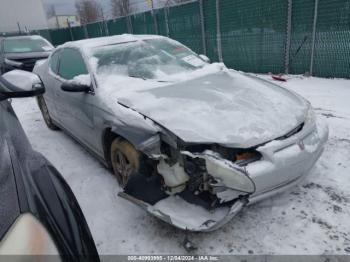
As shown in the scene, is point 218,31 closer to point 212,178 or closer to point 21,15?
point 212,178

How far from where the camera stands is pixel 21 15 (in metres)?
28.3

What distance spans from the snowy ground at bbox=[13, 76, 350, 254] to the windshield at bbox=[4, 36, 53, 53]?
8.67 metres

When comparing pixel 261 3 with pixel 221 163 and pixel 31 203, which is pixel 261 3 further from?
pixel 31 203

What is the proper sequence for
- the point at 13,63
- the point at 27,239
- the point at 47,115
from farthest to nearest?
the point at 13,63 → the point at 47,115 → the point at 27,239

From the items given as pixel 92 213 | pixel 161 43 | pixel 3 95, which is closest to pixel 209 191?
pixel 92 213

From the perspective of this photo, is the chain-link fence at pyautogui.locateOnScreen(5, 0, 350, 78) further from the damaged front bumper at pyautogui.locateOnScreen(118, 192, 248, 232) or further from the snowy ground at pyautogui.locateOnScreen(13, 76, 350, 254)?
the damaged front bumper at pyautogui.locateOnScreen(118, 192, 248, 232)

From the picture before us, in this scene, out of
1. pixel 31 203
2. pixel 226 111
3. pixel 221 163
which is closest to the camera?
pixel 31 203

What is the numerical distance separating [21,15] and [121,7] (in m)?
9.29

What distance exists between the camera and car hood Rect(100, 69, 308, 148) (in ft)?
8.03

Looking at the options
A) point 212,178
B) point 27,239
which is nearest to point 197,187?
point 212,178

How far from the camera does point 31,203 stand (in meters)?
1.29

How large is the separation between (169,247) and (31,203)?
1.47m

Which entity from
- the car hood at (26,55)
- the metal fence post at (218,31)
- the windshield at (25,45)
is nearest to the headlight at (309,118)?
the metal fence post at (218,31)

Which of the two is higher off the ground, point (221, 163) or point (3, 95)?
point (3, 95)
